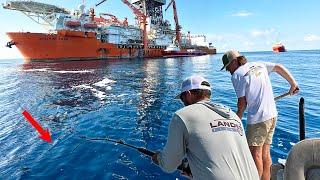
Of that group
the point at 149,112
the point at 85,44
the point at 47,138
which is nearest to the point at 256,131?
the point at 47,138

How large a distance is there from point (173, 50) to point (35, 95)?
238 ft

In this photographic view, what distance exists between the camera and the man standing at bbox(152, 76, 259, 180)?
285 centimetres

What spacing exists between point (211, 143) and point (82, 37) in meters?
70.1

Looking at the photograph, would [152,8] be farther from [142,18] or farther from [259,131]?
[259,131]

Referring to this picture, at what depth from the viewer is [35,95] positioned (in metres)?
22.3

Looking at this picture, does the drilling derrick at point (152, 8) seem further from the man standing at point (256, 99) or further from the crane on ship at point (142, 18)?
the man standing at point (256, 99)

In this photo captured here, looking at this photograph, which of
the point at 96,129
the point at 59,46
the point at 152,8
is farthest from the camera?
the point at 152,8

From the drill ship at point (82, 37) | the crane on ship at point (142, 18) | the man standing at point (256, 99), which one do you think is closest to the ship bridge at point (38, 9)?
the drill ship at point (82, 37)

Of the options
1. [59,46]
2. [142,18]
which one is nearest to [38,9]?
[59,46]

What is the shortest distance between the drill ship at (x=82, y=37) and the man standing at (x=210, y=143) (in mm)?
67068

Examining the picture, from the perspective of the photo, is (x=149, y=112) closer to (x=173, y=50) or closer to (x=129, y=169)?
(x=129, y=169)

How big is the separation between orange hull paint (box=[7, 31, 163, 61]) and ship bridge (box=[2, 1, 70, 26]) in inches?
250

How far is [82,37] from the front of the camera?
69188 mm

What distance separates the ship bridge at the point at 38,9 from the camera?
65250 millimetres
